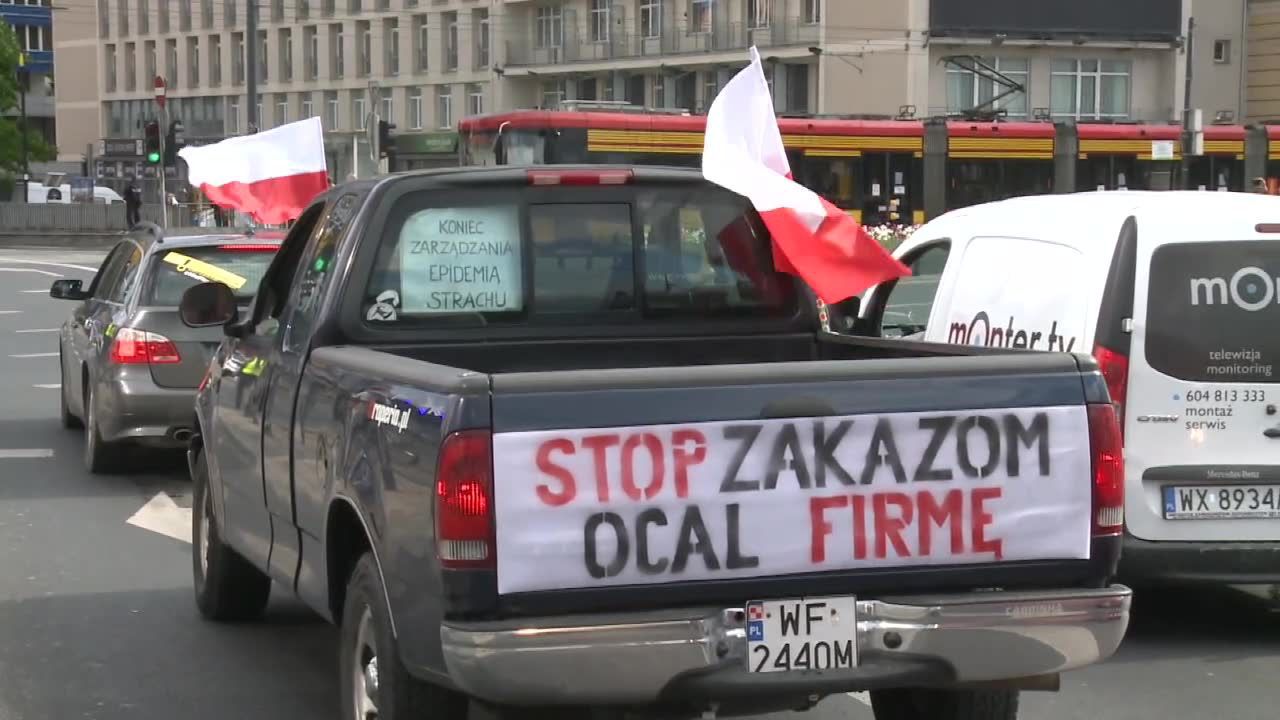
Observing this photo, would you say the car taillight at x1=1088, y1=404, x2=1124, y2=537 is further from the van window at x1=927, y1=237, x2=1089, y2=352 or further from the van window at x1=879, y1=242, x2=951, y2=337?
the van window at x1=879, y1=242, x2=951, y2=337

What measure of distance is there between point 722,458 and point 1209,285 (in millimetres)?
3410

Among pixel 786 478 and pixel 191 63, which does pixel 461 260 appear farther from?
pixel 191 63

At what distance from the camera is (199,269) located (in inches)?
487

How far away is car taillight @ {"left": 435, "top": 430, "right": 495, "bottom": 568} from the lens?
4539 millimetres

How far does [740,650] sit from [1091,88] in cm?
6770

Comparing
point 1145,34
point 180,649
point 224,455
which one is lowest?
point 180,649

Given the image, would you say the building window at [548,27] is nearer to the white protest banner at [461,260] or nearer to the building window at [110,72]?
the building window at [110,72]

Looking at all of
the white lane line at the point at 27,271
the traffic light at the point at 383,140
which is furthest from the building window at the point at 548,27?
the traffic light at the point at 383,140

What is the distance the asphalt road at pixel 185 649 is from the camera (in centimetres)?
671

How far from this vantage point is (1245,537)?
24.3 feet

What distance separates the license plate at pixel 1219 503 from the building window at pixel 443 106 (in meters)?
73.9

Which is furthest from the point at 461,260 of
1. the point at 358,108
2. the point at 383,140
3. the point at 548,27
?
the point at 358,108

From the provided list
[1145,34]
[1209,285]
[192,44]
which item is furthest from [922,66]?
[1209,285]

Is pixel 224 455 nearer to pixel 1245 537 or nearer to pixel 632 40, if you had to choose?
pixel 1245 537
